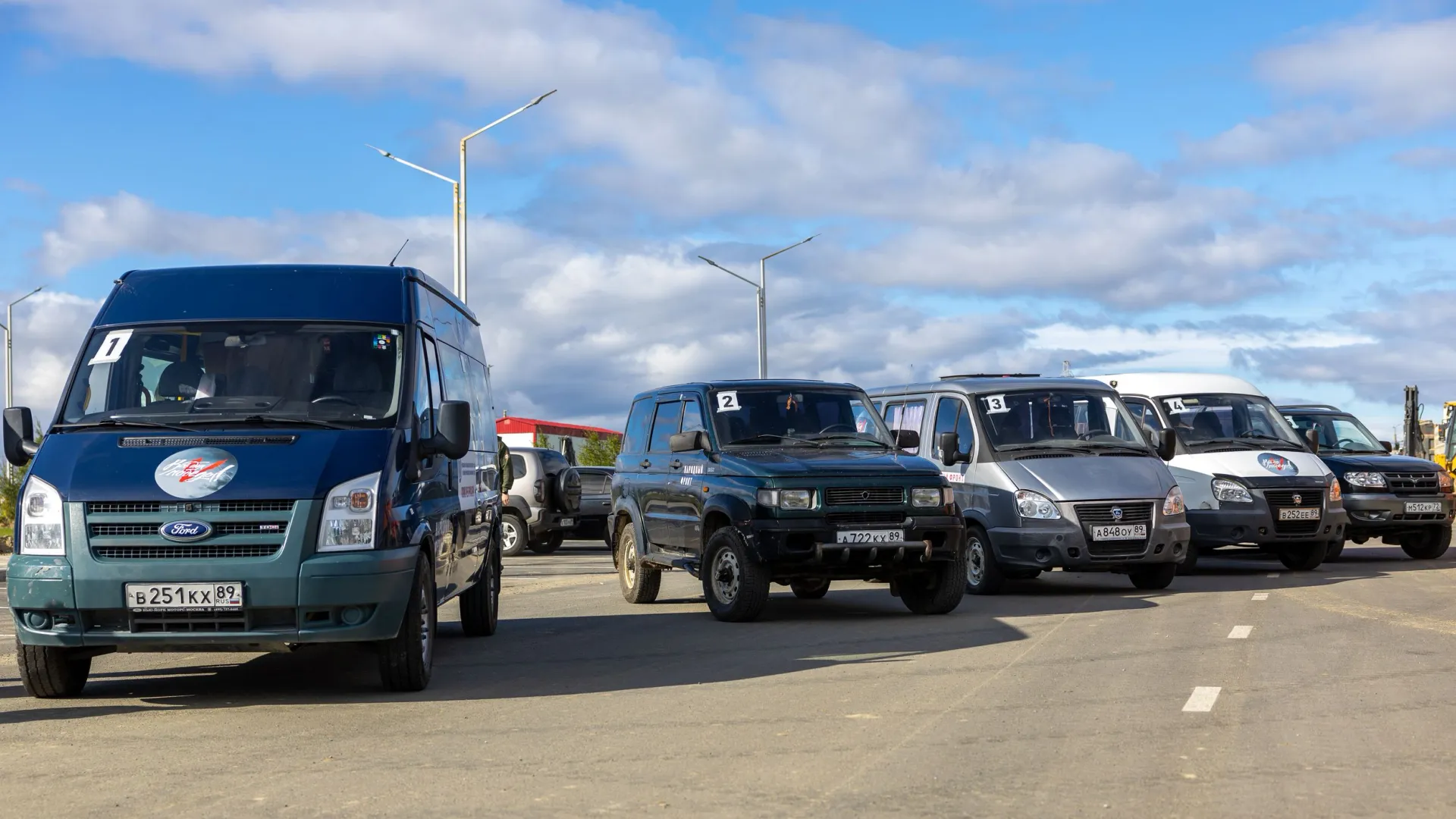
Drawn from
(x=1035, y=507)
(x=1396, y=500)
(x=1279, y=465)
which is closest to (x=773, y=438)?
(x=1035, y=507)

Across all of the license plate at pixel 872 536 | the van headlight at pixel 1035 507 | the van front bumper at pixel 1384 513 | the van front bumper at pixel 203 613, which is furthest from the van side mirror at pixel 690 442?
the van front bumper at pixel 1384 513

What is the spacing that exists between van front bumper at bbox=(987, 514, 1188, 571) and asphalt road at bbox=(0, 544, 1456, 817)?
1.88 meters

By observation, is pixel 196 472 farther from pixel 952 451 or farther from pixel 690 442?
pixel 952 451

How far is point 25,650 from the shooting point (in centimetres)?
896

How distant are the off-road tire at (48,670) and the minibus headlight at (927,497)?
21.2 feet

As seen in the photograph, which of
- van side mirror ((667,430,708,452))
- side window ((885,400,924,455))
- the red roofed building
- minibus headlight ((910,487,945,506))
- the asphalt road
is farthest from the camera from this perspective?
the red roofed building

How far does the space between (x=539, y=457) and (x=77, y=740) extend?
1921 cm

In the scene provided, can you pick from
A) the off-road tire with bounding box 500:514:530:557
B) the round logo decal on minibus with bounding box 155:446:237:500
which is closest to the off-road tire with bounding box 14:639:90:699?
the round logo decal on minibus with bounding box 155:446:237:500

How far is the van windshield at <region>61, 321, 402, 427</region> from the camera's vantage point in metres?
9.18

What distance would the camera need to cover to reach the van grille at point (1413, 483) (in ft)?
66.3

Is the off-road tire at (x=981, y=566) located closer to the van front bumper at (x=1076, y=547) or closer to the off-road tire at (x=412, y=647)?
the van front bumper at (x=1076, y=547)

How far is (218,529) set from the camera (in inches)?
334

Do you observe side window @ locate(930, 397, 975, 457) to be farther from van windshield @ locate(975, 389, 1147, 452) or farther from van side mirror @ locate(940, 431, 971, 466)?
van windshield @ locate(975, 389, 1147, 452)

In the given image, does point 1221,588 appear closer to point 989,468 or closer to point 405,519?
point 989,468
